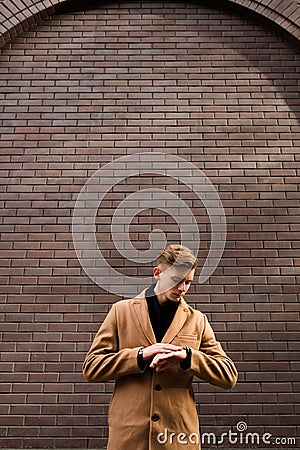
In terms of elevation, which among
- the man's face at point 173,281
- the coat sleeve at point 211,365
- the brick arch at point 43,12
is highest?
the brick arch at point 43,12

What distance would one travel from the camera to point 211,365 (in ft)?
7.16

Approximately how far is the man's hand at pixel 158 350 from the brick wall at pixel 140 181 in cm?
149

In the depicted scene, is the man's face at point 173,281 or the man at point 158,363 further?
the man's face at point 173,281

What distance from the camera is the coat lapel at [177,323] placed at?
87.4 inches

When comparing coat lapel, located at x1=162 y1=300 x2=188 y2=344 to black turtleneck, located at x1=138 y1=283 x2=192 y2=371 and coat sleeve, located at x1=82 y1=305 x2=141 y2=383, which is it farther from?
coat sleeve, located at x1=82 y1=305 x2=141 y2=383

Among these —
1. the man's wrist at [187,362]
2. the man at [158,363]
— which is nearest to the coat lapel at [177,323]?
the man at [158,363]

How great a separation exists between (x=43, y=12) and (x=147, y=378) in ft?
11.8

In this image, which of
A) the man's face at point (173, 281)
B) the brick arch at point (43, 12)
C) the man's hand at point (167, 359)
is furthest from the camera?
the brick arch at point (43, 12)

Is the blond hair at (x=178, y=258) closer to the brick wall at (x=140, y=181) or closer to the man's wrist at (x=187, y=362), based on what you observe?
the man's wrist at (x=187, y=362)

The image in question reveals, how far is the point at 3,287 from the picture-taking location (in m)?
3.68

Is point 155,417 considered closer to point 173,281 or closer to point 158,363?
point 158,363

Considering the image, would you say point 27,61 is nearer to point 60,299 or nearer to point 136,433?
point 60,299

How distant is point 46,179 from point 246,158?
1.62 meters

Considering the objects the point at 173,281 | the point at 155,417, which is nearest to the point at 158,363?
the point at 155,417
